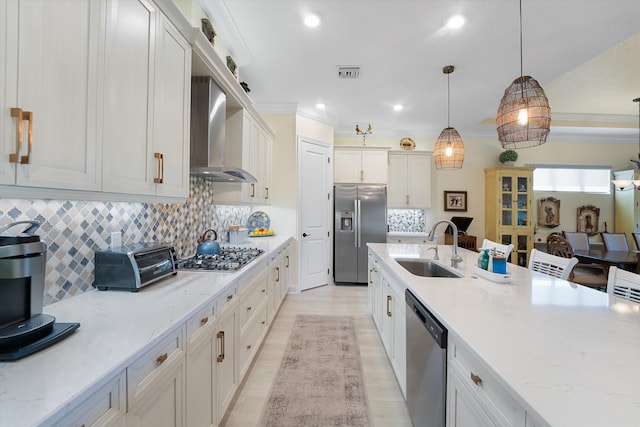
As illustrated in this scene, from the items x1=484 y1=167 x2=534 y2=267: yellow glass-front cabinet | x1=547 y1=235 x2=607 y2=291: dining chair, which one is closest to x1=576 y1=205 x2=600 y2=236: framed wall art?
x1=484 y1=167 x2=534 y2=267: yellow glass-front cabinet

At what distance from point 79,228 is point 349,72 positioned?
9.62 ft

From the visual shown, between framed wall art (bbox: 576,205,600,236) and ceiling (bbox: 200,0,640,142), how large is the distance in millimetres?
1757

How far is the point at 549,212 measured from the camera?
5055 mm

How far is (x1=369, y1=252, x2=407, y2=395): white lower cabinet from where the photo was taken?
176 cm

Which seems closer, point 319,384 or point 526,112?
point 526,112

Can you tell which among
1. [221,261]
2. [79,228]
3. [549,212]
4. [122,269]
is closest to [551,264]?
[221,261]

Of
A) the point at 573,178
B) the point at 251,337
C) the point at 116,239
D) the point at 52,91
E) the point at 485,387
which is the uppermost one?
the point at 573,178

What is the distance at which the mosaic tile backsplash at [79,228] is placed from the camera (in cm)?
109

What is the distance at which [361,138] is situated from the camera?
530 cm

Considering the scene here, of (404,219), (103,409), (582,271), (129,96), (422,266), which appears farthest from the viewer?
(404,219)

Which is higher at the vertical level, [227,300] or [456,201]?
[456,201]

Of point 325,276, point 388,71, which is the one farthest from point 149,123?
point 325,276

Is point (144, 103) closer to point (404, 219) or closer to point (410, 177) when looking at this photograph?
point (410, 177)

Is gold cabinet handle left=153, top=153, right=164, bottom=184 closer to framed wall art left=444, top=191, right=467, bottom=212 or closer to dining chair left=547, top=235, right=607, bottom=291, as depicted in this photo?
dining chair left=547, top=235, right=607, bottom=291
